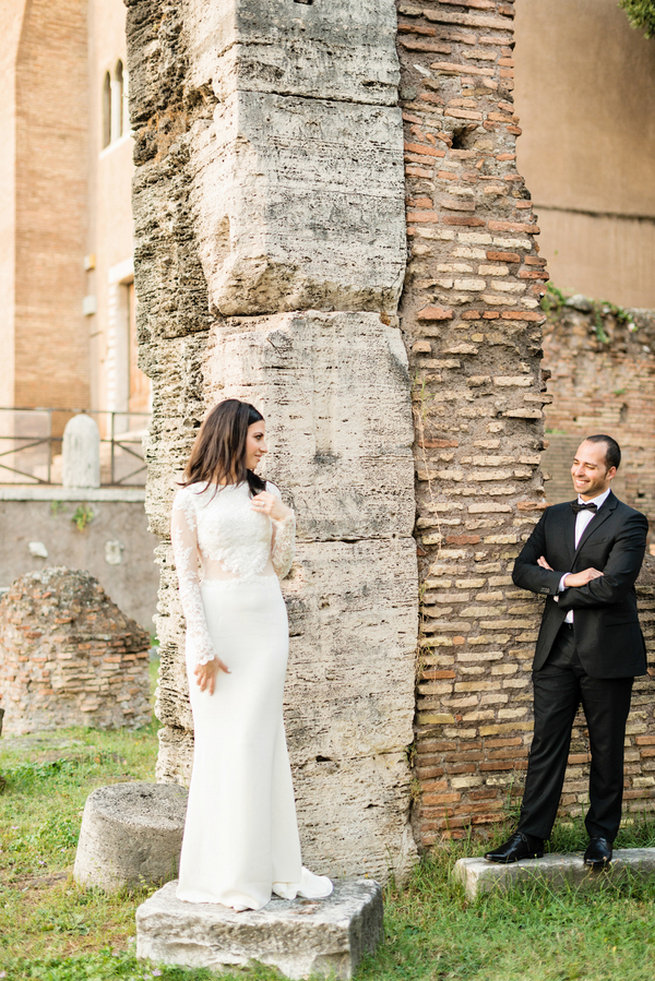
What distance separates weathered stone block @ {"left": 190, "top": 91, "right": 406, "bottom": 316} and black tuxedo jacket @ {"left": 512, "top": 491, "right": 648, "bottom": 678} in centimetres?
146

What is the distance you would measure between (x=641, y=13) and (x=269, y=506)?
47.5ft

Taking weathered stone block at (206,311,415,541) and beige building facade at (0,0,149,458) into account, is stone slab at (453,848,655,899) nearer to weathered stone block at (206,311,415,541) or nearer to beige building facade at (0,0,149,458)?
weathered stone block at (206,311,415,541)

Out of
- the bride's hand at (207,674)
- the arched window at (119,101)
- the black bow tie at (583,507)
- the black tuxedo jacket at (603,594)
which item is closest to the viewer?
the bride's hand at (207,674)

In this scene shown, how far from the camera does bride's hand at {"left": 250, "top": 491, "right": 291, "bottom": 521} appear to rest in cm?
410

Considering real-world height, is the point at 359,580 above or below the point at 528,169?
below

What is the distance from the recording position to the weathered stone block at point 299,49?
4.93m

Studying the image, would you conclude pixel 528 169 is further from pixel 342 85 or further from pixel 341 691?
pixel 341 691

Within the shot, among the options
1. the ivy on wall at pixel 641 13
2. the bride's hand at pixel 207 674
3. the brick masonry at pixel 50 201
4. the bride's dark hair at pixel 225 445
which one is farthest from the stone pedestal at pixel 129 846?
the brick masonry at pixel 50 201

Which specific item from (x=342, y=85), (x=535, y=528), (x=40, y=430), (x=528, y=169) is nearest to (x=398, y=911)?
(x=535, y=528)

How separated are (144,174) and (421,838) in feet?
12.2

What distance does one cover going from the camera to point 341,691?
497cm

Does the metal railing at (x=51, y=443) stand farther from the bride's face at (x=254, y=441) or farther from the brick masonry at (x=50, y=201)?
the bride's face at (x=254, y=441)

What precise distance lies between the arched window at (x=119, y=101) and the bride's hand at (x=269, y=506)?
17517 mm

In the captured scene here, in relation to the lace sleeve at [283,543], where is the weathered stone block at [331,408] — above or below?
above
